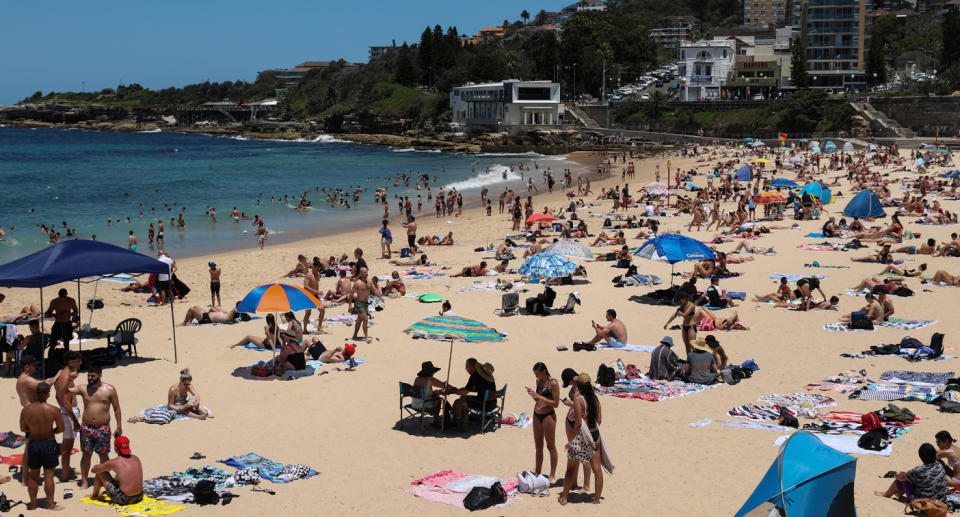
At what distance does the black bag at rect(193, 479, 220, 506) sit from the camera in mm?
7191

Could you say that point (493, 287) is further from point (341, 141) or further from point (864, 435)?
point (341, 141)

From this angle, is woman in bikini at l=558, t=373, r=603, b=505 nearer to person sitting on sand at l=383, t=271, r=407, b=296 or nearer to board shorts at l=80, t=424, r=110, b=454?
board shorts at l=80, t=424, r=110, b=454

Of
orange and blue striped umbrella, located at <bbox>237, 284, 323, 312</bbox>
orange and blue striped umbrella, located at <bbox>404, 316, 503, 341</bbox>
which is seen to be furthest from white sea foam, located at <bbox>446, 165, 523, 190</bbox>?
orange and blue striped umbrella, located at <bbox>404, 316, 503, 341</bbox>

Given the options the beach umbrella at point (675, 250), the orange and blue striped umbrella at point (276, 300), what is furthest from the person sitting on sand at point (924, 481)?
the beach umbrella at point (675, 250)

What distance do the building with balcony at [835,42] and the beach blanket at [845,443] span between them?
76.9 m

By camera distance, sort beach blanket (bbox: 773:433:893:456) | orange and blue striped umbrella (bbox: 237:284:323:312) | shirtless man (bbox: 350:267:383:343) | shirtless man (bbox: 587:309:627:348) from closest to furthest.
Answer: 1. beach blanket (bbox: 773:433:893:456)
2. orange and blue striped umbrella (bbox: 237:284:323:312)
3. shirtless man (bbox: 587:309:627:348)
4. shirtless man (bbox: 350:267:383:343)

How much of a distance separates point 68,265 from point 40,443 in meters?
4.51

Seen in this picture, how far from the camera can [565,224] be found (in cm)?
2575

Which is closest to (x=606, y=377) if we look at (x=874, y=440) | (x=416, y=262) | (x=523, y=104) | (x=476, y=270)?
(x=874, y=440)

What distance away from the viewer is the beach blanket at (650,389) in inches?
403

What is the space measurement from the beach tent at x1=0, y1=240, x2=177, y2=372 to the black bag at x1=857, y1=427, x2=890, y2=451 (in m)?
8.88

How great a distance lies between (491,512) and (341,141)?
10281 cm

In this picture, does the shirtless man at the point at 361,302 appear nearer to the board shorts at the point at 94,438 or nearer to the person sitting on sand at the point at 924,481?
the board shorts at the point at 94,438

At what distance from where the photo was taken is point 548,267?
51.9 feet
